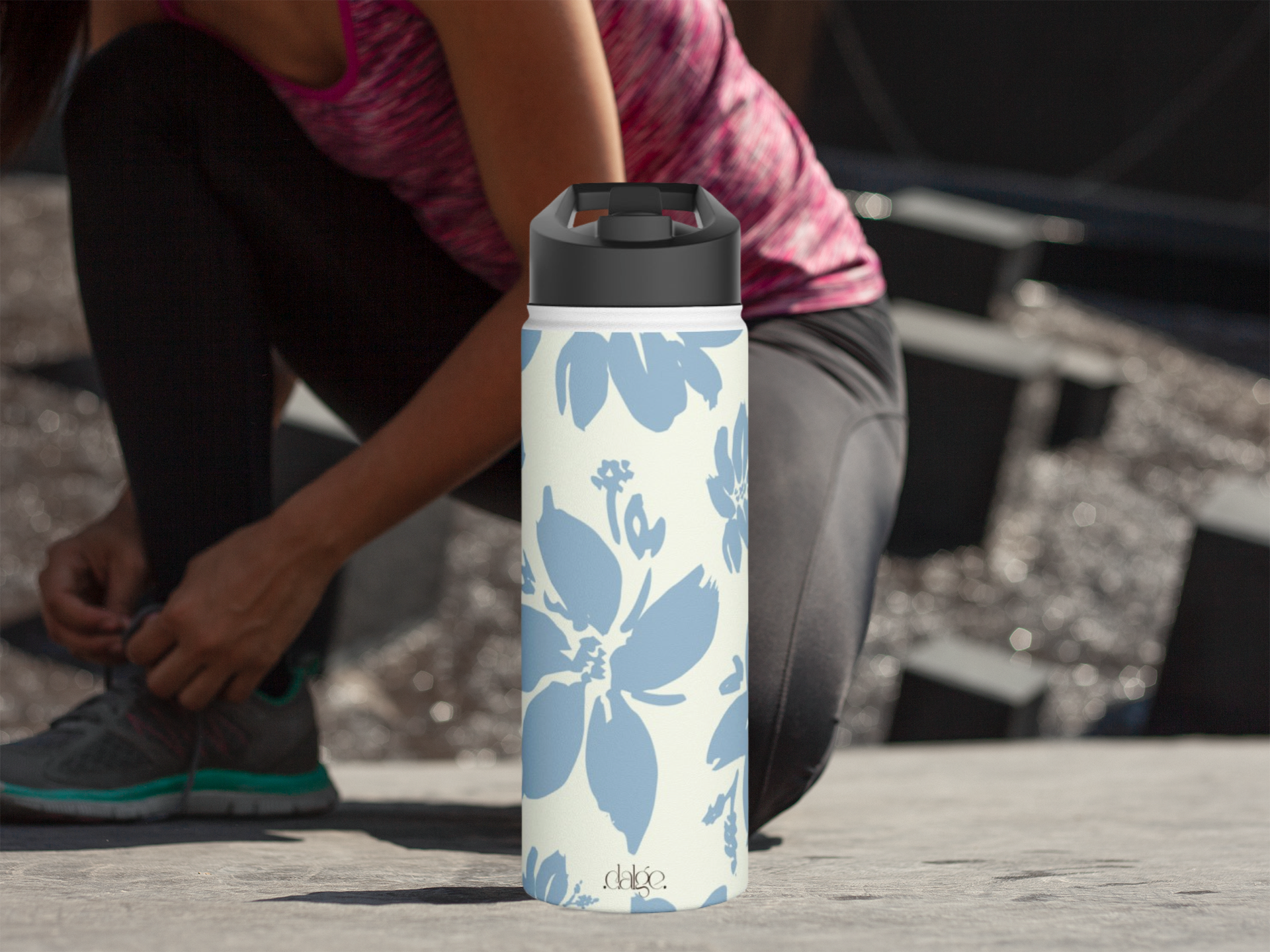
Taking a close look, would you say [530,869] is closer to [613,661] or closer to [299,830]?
[613,661]

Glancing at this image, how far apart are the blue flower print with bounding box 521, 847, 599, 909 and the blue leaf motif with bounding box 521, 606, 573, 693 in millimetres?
96

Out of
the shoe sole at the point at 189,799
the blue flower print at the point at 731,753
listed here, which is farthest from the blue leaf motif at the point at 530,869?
the shoe sole at the point at 189,799

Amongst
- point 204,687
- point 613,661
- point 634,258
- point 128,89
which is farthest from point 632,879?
point 128,89

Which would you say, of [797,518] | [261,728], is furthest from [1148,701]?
[261,728]

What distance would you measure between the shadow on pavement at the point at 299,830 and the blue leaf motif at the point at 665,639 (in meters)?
0.30

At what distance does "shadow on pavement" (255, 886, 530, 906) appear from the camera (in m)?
0.79

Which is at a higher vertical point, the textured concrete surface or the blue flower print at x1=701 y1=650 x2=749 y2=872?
the blue flower print at x1=701 y1=650 x2=749 y2=872

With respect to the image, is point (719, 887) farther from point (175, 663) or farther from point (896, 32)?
point (896, 32)

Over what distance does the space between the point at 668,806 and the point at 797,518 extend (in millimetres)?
422

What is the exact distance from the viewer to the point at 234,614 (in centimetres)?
106

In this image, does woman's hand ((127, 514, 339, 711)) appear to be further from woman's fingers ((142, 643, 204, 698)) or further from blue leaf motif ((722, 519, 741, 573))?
blue leaf motif ((722, 519, 741, 573))

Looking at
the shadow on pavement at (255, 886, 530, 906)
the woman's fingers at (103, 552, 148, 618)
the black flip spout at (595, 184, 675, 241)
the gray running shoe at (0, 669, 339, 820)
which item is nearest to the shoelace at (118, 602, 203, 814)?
the gray running shoe at (0, 669, 339, 820)

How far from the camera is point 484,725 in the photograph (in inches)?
84.2

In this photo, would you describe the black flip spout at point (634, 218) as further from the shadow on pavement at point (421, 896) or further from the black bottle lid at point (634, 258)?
the shadow on pavement at point (421, 896)
